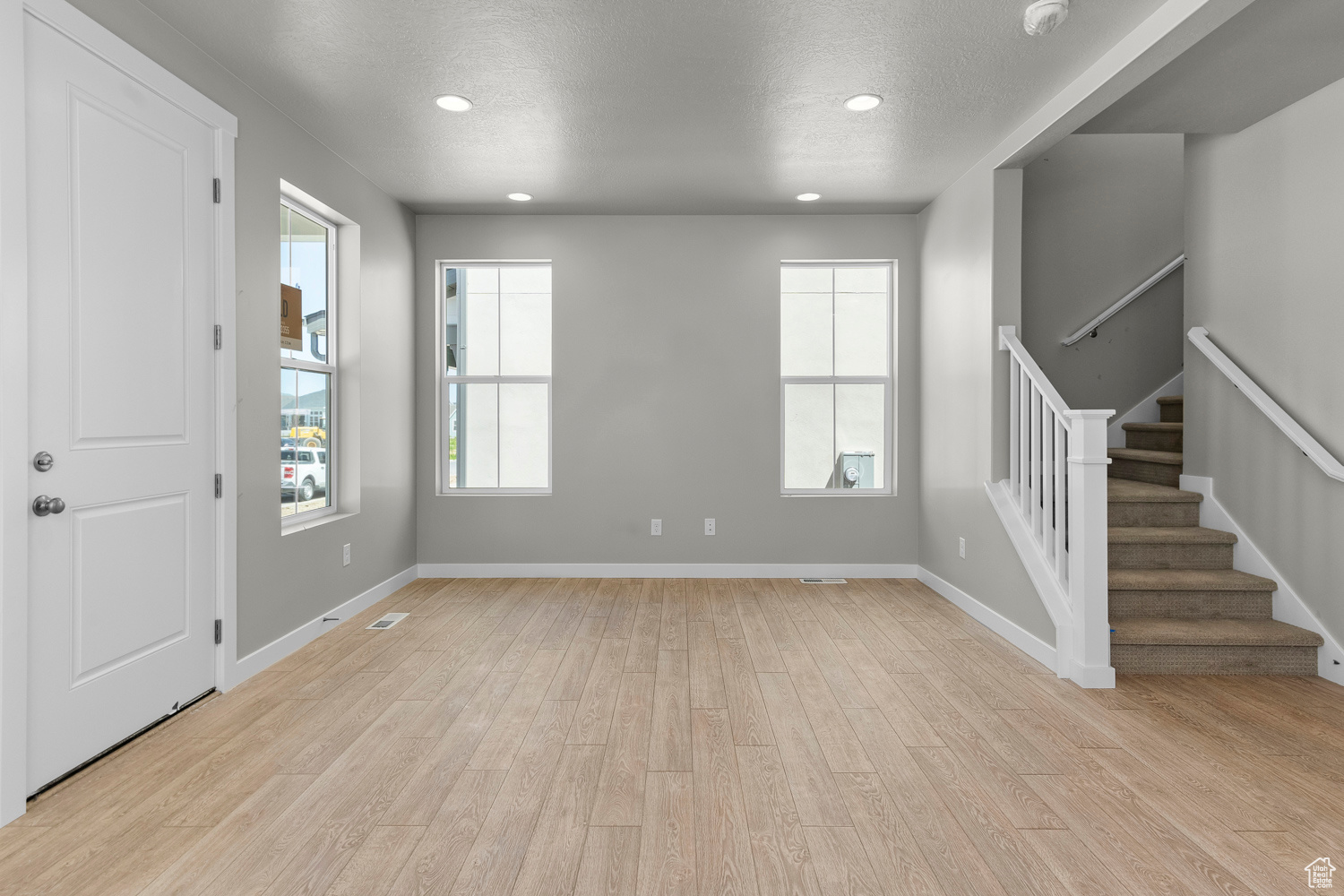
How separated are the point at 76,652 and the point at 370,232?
283 cm

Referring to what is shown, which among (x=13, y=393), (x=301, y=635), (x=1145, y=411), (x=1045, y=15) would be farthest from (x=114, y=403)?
(x=1145, y=411)

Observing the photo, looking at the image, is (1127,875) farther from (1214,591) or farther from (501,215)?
(501,215)

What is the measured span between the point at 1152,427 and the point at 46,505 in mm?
5431

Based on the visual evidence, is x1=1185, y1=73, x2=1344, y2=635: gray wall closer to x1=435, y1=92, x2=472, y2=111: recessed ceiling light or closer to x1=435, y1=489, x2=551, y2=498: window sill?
x1=435, y1=92, x2=472, y2=111: recessed ceiling light

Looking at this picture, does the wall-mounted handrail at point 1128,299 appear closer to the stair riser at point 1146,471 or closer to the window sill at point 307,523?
the stair riser at point 1146,471

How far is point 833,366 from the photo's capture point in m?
5.04

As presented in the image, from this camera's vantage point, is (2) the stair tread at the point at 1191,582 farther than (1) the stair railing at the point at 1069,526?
Yes

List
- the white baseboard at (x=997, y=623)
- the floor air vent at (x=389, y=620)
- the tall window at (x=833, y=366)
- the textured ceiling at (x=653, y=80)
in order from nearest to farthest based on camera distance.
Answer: the textured ceiling at (x=653, y=80), the white baseboard at (x=997, y=623), the floor air vent at (x=389, y=620), the tall window at (x=833, y=366)

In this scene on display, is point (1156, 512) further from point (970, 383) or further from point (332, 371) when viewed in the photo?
point (332, 371)

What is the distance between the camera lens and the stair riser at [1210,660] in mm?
3029

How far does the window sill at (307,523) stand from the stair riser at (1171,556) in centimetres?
407

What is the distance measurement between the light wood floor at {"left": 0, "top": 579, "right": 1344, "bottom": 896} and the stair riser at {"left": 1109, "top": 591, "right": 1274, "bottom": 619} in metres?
0.38

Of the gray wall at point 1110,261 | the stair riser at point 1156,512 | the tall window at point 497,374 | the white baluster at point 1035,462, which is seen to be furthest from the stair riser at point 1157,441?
the tall window at point 497,374

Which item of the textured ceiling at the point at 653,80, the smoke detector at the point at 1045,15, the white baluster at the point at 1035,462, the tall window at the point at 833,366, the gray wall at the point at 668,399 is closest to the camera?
the smoke detector at the point at 1045,15
